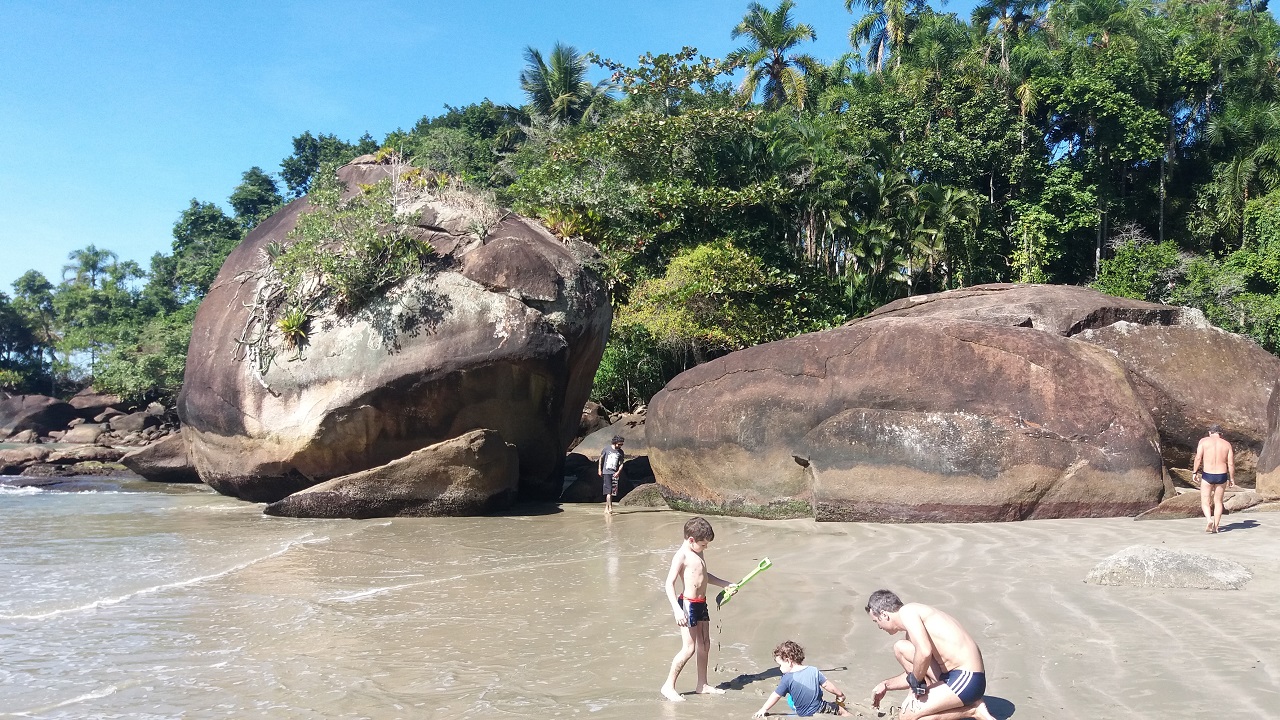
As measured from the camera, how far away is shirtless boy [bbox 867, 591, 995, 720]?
173 inches

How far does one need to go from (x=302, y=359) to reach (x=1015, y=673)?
10.1m

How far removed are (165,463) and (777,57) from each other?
25925 mm

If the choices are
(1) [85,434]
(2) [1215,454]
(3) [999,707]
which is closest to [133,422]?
(1) [85,434]

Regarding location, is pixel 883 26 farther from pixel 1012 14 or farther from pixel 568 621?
pixel 568 621

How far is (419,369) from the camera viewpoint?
12117 millimetres

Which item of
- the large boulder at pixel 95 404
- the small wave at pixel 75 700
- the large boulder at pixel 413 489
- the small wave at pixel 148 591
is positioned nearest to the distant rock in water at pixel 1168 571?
the small wave at pixel 75 700

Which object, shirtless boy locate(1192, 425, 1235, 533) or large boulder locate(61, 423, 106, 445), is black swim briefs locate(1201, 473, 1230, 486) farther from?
large boulder locate(61, 423, 106, 445)

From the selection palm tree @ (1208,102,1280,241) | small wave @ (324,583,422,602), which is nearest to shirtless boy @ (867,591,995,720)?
small wave @ (324,583,422,602)

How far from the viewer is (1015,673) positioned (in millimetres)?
5012

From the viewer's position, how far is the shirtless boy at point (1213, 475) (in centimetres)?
847

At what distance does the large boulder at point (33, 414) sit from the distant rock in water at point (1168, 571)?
34.2 m

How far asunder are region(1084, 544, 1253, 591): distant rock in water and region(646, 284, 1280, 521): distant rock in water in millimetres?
2869

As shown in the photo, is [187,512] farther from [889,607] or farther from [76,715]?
[889,607]

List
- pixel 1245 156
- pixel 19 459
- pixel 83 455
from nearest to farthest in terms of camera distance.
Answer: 1. pixel 19 459
2. pixel 83 455
3. pixel 1245 156
